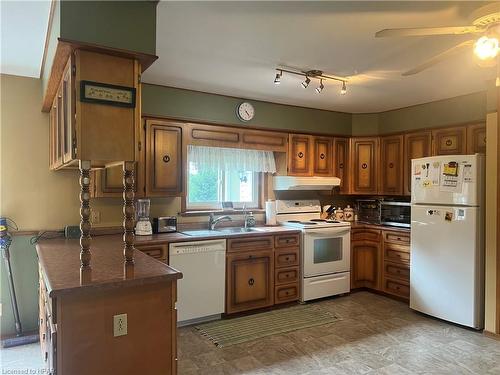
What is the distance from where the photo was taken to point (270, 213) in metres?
4.53

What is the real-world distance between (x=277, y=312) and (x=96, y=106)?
2.95m

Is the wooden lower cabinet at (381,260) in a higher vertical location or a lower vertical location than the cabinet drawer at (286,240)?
lower

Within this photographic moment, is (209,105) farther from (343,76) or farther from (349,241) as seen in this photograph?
(349,241)

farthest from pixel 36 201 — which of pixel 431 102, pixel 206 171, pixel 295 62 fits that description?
pixel 431 102

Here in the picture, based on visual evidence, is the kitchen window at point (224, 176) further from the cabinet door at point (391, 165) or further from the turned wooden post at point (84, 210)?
the turned wooden post at point (84, 210)

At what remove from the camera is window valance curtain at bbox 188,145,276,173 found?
164 inches

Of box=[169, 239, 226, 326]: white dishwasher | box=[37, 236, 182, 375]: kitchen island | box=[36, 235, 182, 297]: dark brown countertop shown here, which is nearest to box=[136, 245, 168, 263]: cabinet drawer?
box=[169, 239, 226, 326]: white dishwasher

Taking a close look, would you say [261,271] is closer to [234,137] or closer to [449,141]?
[234,137]

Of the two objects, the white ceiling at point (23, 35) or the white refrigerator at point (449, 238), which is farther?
the white refrigerator at point (449, 238)

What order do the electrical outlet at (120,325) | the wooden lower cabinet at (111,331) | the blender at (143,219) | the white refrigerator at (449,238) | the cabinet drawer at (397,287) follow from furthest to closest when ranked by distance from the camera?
1. the cabinet drawer at (397,287)
2. the blender at (143,219)
3. the white refrigerator at (449,238)
4. the electrical outlet at (120,325)
5. the wooden lower cabinet at (111,331)

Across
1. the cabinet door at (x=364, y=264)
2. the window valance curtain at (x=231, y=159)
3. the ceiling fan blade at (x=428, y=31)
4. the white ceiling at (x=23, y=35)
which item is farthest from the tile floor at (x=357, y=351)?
the white ceiling at (x=23, y=35)

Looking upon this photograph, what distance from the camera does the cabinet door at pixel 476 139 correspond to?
152 inches

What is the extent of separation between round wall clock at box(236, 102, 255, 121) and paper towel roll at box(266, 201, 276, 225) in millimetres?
1084

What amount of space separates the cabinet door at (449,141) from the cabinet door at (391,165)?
18.2 inches
